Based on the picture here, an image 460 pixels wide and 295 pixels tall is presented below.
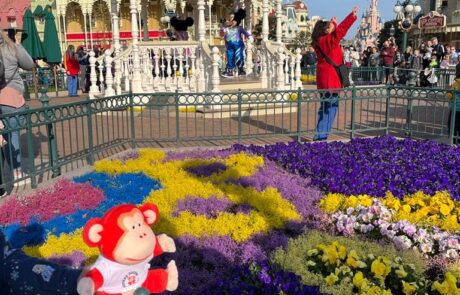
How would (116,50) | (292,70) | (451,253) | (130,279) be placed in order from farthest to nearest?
(116,50) → (292,70) → (451,253) → (130,279)

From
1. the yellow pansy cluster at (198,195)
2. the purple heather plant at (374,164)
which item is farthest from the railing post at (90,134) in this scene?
the purple heather plant at (374,164)

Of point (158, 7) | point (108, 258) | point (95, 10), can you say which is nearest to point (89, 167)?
point (108, 258)

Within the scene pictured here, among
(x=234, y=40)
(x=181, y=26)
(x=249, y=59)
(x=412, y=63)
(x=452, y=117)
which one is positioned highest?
(x=181, y=26)

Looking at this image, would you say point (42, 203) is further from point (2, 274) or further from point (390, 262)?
point (390, 262)

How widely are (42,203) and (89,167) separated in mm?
1945

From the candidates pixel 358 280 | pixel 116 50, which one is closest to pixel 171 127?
pixel 116 50

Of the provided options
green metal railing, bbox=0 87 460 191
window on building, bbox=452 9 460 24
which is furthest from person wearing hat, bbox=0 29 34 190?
window on building, bbox=452 9 460 24

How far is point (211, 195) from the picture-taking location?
6.09 m

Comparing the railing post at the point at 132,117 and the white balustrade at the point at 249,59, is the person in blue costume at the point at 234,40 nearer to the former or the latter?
the white balustrade at the point at 249,59

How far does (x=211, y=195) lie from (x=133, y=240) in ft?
12.1

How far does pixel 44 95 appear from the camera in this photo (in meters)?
6.85

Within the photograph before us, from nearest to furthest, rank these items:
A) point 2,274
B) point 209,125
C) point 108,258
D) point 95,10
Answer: point 108,258, point 2,274, point 209,125, point 95,10

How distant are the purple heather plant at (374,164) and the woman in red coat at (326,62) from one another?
0.96 metres

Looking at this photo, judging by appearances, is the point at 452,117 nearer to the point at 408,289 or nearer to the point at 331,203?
the point at 331,203
